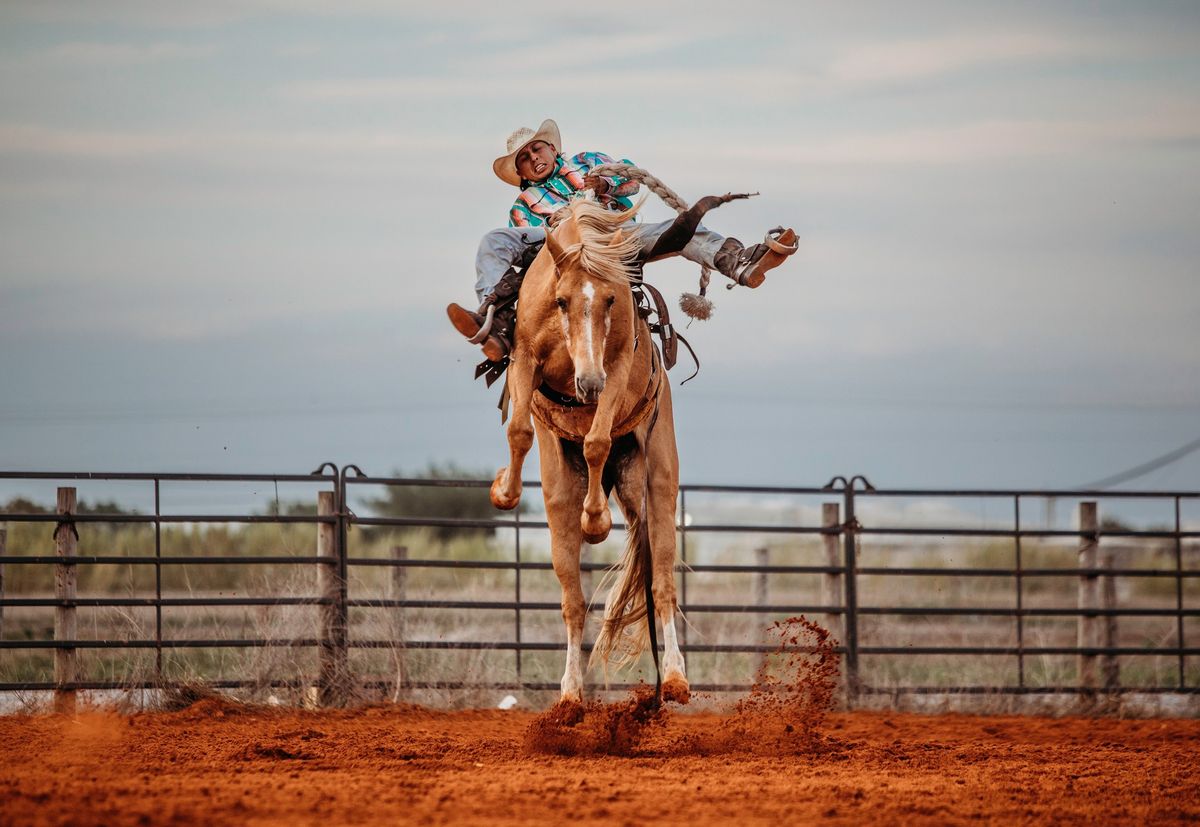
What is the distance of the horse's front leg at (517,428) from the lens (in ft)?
22.3

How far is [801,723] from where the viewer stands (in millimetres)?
7867

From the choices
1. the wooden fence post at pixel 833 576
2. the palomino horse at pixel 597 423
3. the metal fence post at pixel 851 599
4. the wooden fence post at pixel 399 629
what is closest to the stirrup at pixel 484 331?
the palomino horse at pixel 597 423

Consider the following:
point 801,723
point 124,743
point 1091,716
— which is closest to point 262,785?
point 124,743

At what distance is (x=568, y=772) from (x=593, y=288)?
7.57 feet

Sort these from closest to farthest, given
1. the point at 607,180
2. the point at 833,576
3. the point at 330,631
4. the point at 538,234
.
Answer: the point at 607,180
the point at 538,234
the point at 330,631
the point at 833,576

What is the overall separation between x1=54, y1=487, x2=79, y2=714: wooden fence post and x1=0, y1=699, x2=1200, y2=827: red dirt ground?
43cm

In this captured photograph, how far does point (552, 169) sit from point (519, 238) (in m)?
0.50

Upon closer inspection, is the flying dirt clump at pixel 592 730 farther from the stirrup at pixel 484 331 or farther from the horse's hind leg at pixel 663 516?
the stirrup at pixel 484 331

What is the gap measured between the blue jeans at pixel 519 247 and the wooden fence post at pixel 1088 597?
5.66 meters

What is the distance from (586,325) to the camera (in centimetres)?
641

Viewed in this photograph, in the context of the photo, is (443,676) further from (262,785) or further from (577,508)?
(262,785)

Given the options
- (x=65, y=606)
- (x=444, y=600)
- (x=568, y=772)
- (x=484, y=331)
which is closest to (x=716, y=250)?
(x=484, y=331)

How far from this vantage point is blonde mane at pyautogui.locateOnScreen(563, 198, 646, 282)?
6.57 m

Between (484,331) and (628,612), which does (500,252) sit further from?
(628,612)
